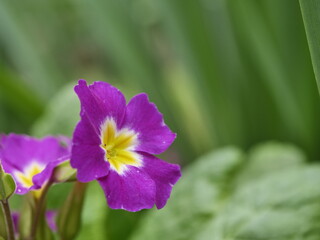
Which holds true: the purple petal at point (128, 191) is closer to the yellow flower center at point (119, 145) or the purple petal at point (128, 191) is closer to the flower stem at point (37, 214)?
the yellow flower center at point (119, 145)

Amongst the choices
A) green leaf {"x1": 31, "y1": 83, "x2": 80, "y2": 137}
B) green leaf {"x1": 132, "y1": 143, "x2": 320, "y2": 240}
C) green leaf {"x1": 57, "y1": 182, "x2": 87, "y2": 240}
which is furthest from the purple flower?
green leaf {"x1": 31, "y1": 83, "x2": 80, "y2": 137}

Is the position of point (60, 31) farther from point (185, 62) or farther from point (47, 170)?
point (47, 170)

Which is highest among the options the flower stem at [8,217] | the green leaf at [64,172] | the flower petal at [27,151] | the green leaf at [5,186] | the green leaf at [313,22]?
the green leaf at [313,22]

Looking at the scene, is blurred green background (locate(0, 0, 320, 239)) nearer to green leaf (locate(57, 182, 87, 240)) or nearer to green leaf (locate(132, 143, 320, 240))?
green leaf (locate(132, 143, 320, 240))

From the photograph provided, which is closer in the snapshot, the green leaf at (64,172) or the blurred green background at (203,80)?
the green leaf at (64,172)

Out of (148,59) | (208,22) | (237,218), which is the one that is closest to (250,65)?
(208,22)

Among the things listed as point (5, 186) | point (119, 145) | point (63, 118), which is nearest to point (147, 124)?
point (119, 145)

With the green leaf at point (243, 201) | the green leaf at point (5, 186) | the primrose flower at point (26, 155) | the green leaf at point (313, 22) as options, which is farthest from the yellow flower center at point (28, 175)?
the green leaf at point (313, 22)
